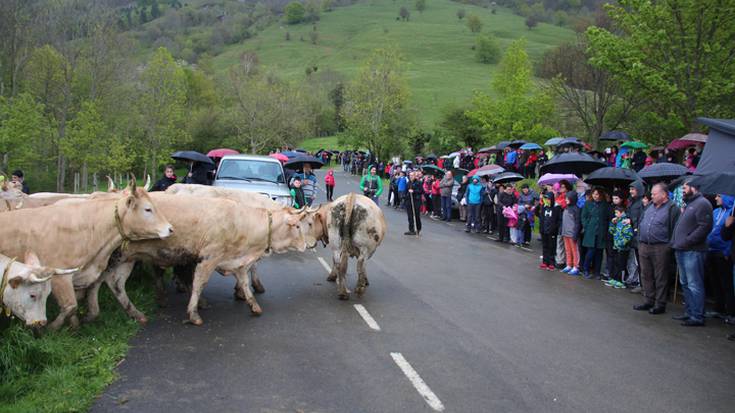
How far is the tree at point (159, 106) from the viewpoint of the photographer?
43.9m

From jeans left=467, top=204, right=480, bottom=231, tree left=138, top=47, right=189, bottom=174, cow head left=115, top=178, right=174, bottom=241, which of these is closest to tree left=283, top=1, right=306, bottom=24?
tree left=138, top=47, right=189, bottom=174

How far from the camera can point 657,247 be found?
9.88 m

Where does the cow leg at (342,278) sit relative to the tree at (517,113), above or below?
below

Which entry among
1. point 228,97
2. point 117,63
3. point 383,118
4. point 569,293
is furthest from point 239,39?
point 569,293

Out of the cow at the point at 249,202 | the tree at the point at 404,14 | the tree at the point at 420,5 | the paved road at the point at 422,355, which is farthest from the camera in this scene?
the tree at the point at 420,5

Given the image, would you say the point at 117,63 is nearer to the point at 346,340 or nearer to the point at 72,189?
the point at 72,189

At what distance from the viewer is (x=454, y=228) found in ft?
68.9

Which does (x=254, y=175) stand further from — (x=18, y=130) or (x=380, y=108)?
(x=380, y=108)

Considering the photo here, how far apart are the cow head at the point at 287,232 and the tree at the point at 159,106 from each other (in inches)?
1478

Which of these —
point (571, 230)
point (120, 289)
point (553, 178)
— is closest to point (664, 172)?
point (571, 230)

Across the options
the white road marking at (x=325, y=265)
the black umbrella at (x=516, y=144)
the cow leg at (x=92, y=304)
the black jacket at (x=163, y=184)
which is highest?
the black jacket at (x=163, y=184)

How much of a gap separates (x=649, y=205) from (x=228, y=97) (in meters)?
70.7

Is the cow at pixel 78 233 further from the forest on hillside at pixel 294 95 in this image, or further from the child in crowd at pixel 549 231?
the forest on hillside at pixel 294 95

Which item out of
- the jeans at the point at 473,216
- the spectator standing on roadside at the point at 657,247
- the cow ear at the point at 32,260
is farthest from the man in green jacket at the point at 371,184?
the cow ear at the point at 32,260
